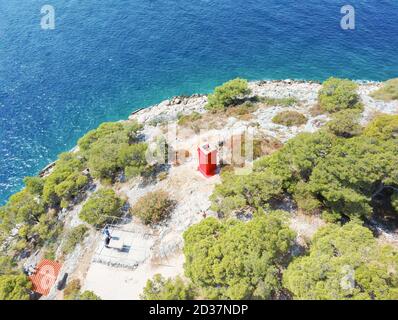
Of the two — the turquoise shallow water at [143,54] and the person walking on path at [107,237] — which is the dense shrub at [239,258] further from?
the turquoise shallow water at [143,54]

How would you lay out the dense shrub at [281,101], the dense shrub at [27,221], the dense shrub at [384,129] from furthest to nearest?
the dense shrub at [281,101]
the dense shrub at [27,221]
the dense shrub at [384,129]

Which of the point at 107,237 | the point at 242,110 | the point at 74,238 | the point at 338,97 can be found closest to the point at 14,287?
the point at 74,238

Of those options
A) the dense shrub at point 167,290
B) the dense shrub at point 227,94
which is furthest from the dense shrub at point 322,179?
the dense shrub at point 227,94

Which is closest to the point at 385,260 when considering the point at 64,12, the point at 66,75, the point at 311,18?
the point at 66,75

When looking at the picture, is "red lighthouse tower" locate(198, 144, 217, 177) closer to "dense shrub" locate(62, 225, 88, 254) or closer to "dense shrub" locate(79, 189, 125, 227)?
"dense shrub" locate(79, 189, 125, 227)

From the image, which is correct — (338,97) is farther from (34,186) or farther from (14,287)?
(14,287)
